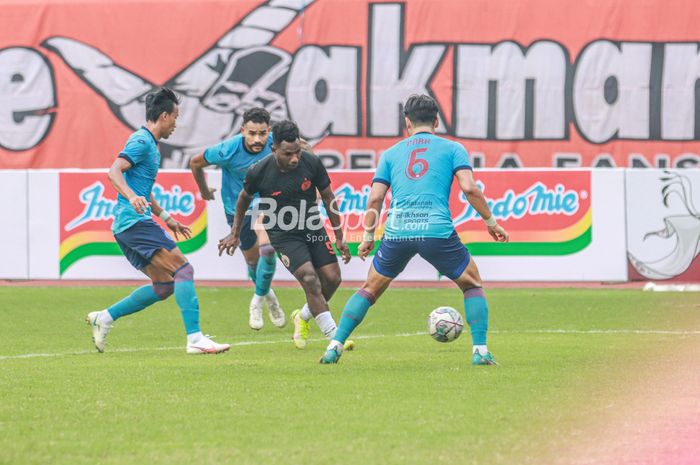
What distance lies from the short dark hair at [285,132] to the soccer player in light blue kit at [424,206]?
144 cm

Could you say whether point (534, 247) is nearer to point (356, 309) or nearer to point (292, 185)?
point (292, 185)

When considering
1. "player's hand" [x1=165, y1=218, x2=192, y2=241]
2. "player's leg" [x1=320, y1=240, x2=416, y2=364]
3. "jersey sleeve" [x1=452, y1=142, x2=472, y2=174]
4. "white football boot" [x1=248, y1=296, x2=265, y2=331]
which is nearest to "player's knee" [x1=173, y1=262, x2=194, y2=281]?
"player's hand" [x1=165, y1=218, x2=192, y2=241]

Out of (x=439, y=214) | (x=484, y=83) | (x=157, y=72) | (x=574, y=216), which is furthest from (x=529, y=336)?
(x=157, y=72)

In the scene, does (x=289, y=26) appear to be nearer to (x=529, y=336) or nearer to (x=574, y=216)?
(x=574, y=216)

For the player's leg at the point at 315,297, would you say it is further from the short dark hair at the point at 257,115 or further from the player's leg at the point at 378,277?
the short dark hair at the point at 257,115

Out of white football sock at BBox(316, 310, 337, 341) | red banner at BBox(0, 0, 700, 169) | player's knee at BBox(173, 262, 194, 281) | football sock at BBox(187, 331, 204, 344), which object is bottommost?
football sock at BBox(187, 331, 204, 344)

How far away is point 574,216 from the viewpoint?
19.5 metres

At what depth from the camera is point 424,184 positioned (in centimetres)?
966

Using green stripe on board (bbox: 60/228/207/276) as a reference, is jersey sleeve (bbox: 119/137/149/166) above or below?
above

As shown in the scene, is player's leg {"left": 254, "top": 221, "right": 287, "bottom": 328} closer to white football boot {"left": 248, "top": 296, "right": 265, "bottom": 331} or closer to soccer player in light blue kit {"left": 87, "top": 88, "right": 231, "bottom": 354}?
white football boot {"left": 248, "top": 296, "right": 265, "bottom": 331}

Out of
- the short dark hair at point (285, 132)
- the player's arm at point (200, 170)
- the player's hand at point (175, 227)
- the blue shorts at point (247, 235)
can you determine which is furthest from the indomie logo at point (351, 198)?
the short dark hair at point (285, 132)

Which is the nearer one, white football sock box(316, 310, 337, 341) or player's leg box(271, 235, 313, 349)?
white football sock box(316, 310, 337, 341)

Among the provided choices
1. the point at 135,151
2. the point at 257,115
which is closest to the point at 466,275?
the point at 135,151

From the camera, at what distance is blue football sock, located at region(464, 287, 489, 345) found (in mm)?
9836
